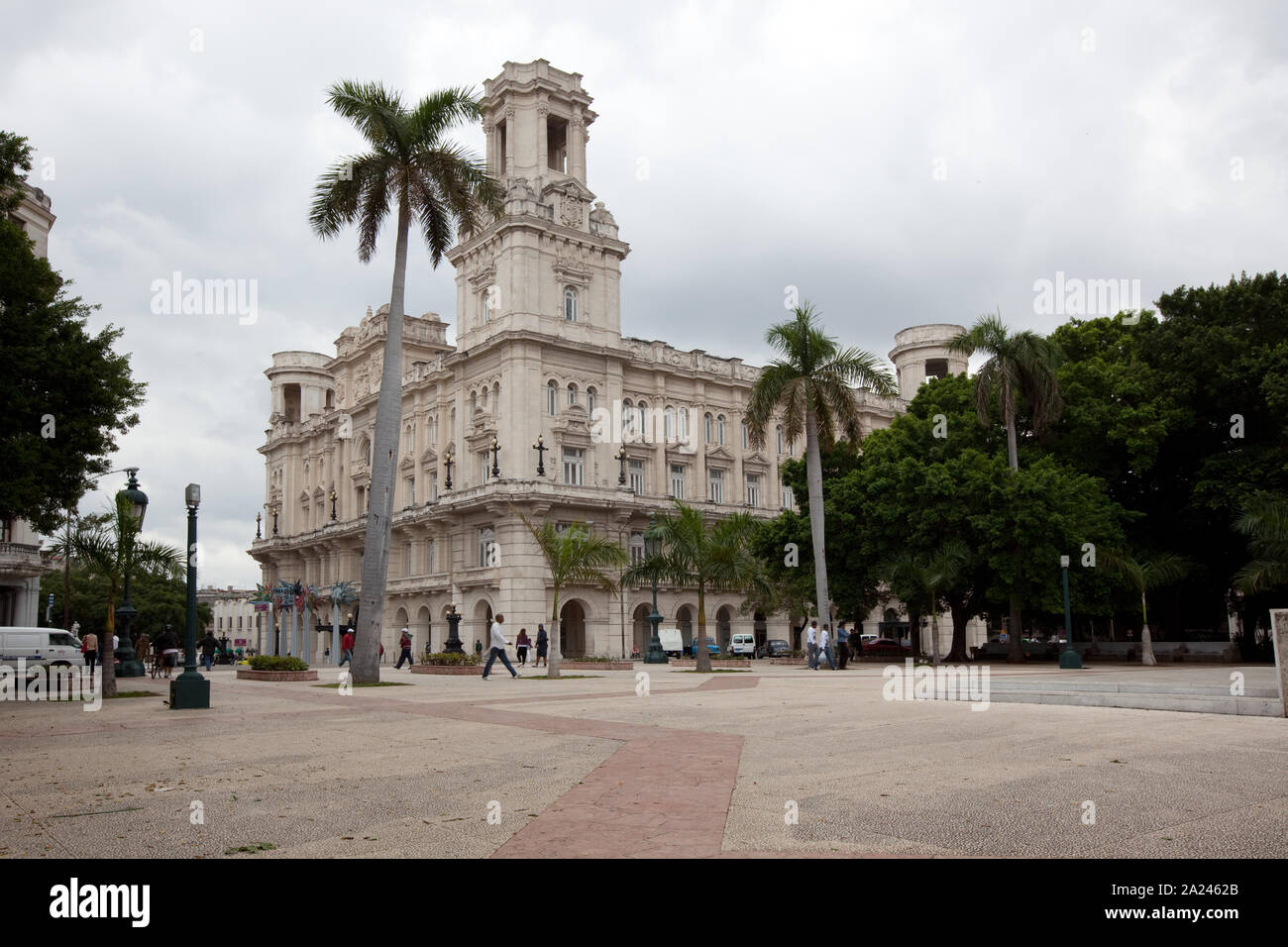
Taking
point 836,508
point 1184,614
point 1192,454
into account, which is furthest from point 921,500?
point 1184,614

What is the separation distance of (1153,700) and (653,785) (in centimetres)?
1082

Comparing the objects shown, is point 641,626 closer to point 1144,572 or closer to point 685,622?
point 685,622

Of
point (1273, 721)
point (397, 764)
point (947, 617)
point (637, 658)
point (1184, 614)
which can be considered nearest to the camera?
point (397, 764)

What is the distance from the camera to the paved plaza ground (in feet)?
19.1

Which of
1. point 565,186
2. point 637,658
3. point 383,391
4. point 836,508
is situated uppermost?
point 565,186

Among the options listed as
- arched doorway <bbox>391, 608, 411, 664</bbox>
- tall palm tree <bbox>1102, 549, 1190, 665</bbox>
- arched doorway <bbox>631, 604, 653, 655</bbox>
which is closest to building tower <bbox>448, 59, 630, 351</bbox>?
arched doorway <bbox>631, 604, 653, 655</bbox>

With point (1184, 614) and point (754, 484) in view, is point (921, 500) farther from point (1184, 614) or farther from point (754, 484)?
point (754, 484)

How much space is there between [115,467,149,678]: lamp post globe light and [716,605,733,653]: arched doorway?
1379 inches

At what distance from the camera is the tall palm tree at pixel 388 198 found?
26.2m

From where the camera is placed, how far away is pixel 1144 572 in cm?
3466

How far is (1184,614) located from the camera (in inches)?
1801

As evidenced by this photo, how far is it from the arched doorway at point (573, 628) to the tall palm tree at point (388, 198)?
26.8 metres

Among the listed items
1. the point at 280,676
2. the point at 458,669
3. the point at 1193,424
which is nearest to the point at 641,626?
the point at 458,669
